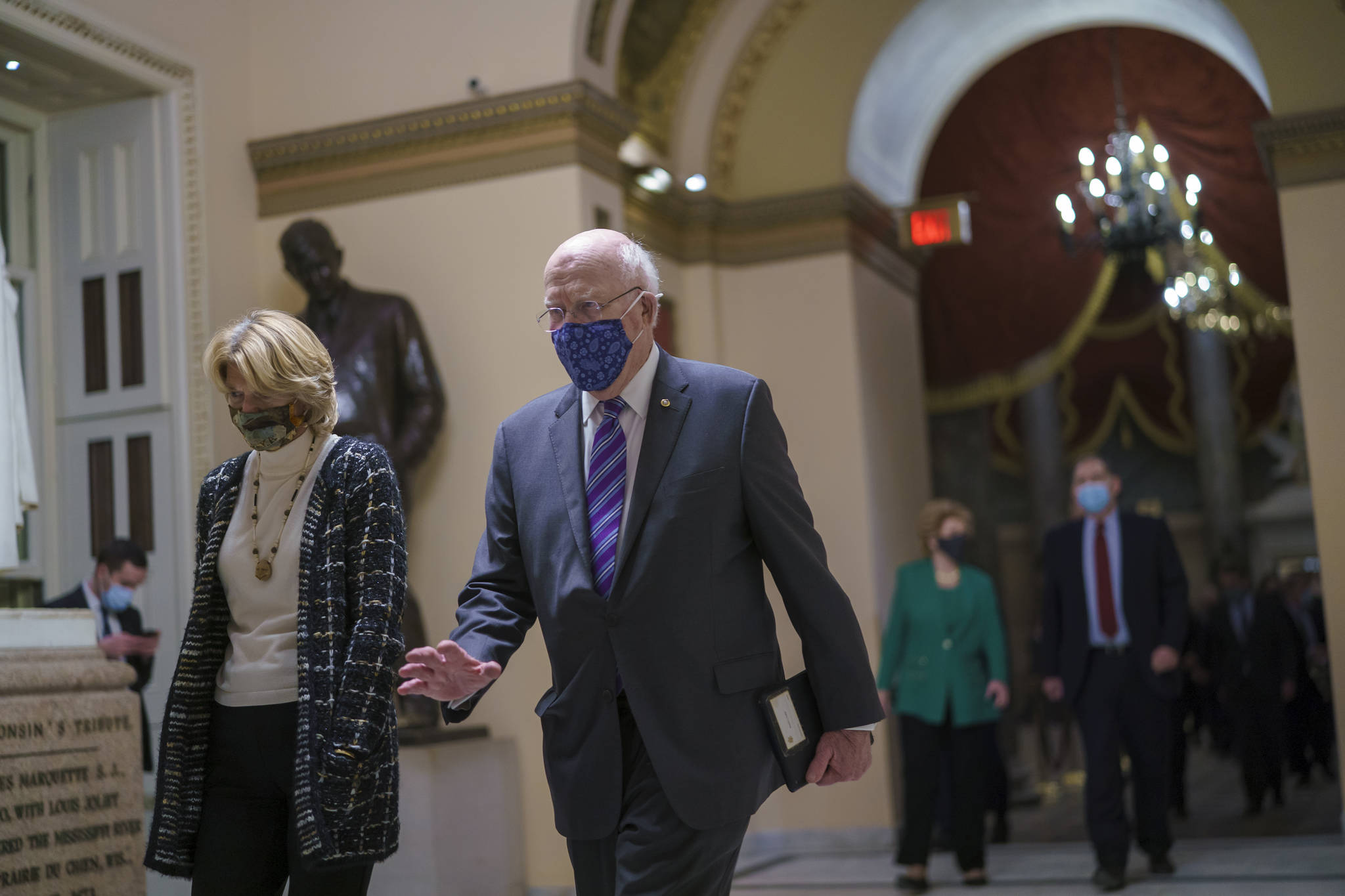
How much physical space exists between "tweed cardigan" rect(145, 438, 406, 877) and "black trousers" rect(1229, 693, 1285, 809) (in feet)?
26.0

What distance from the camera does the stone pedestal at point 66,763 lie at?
14.8 ft

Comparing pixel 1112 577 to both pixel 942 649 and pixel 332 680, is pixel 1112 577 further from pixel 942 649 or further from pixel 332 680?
pixel 332 680

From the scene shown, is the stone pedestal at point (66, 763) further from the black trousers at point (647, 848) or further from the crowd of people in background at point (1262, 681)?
the crowd of people in background at point (1262, 681)

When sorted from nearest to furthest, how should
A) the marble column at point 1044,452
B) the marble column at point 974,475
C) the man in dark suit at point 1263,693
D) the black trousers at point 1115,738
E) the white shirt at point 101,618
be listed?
the white shirt at point 101,618 < the black trousers at point 1115,738 < the man in dark suit at point 1263,693 < the marble column at point 974,475 < the marble column at point 1044,452

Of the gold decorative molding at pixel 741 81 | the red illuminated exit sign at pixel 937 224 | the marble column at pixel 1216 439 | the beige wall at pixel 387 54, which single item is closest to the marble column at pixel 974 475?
the marble column at pixel 1216 439

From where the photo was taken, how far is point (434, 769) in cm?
643

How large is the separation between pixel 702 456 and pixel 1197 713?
29.6ft

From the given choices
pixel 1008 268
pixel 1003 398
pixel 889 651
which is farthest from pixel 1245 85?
pixel 889 651

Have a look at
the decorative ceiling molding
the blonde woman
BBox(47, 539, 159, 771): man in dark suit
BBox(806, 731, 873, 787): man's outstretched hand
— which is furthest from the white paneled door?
BBox(806, 731, 873, 787): man's outstretched hand

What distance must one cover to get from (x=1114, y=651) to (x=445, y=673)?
4909 millimetres

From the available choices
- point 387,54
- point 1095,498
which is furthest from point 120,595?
point 1095,498

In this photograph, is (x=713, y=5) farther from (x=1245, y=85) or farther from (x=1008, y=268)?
(x=1245, y=85)

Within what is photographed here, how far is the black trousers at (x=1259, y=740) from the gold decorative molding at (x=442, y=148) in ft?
A: 17.8

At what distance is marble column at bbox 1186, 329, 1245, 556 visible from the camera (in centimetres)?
1177
